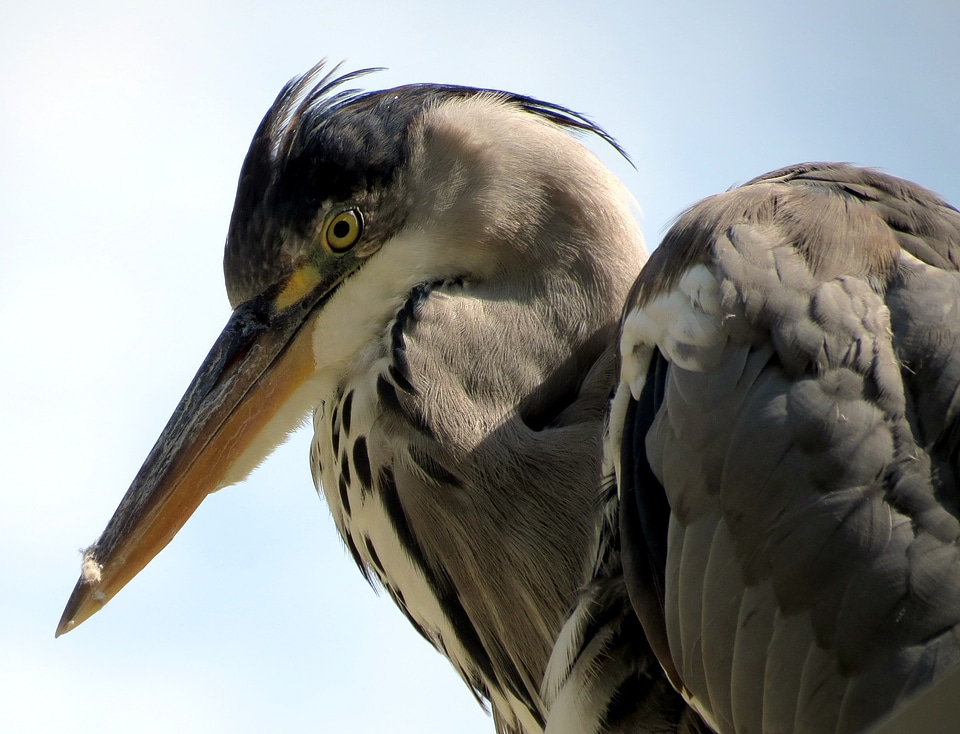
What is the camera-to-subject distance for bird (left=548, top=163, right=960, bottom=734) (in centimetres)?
146

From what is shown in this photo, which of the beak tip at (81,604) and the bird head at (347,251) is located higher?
the bird head at (347,251)

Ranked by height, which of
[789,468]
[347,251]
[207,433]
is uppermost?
[347,251]

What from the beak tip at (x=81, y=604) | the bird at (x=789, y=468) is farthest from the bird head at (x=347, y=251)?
the bird at (x=789, y=468)

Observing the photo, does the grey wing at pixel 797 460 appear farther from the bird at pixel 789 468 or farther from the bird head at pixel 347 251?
the bird head at pixel 347 251

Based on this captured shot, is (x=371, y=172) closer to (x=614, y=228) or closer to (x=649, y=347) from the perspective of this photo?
(x=614, y=228)

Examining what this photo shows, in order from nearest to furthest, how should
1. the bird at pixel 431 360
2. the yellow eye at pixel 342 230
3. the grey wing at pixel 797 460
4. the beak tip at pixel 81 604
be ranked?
the grey wing at pixel 797 460
the bird at pixel 431 360
the beak tip at pixel 81 604
the yellow eye at pixel 342 230

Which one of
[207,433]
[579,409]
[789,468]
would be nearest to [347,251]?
[207,433]

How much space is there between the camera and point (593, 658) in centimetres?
177

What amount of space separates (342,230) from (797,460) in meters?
1.10

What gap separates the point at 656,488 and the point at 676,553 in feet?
0.39

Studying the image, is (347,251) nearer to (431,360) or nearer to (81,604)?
(431,360)

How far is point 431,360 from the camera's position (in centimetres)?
209

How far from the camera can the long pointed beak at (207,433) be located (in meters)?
2.18

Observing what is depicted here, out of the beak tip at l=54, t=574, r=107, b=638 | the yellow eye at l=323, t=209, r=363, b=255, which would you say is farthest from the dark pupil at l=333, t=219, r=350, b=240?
the beak tip at l=54, t=574, r=107, b=638
